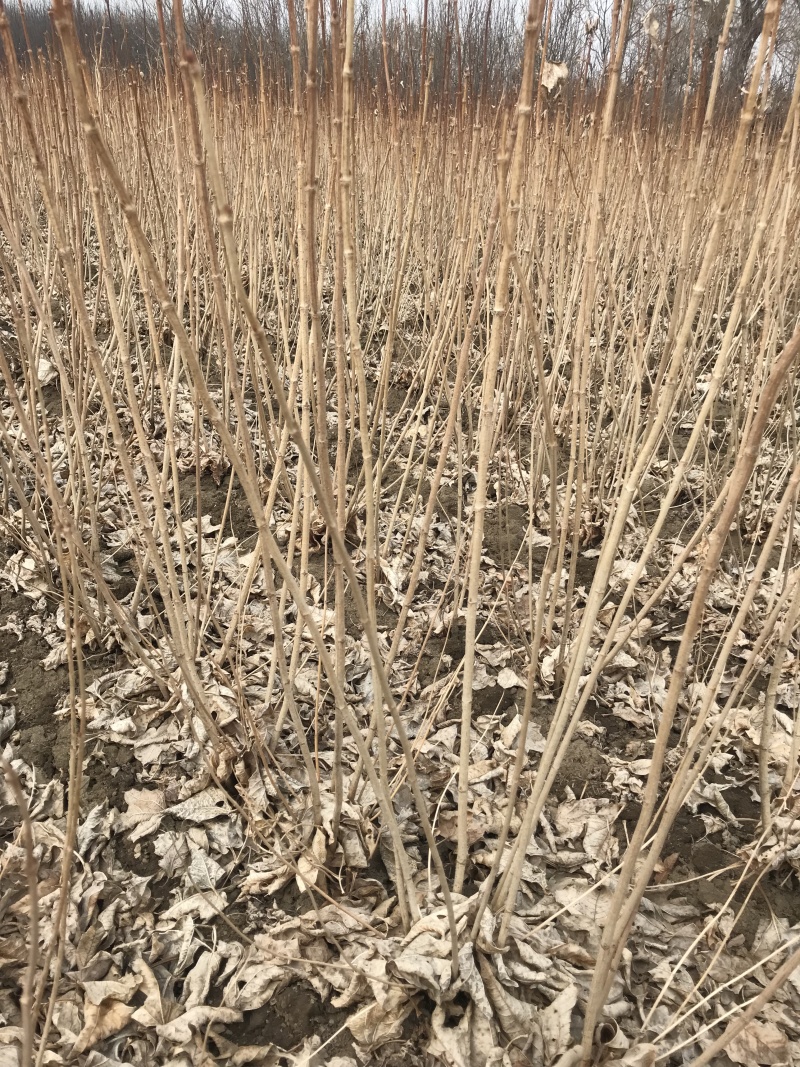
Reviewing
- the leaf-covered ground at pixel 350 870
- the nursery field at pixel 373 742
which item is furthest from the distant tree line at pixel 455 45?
the leaf-covered ground at pixel 350 870

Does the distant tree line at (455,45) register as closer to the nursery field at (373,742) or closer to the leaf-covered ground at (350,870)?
the nursery field at (373,742)

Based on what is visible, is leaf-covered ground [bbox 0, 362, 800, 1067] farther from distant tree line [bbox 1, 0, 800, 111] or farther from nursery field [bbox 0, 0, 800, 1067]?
distant tree line [bbox 1, 0, 800, 111]

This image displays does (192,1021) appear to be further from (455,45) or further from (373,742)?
(455,45)

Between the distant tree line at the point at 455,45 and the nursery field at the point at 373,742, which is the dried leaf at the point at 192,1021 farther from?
the distant tree line at the point at 455,45

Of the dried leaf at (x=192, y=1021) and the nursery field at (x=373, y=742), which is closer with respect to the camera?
the nursery field at (x=373, y=742)

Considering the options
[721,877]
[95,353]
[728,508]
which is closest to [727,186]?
[728,508]

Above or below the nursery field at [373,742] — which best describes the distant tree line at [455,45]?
above

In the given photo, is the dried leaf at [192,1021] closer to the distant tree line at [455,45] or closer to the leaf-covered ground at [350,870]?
the leaf-covered ground at [350,870]

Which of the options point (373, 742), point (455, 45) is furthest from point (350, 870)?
point (455, 45)

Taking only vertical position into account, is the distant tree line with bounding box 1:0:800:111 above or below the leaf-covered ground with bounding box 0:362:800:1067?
above

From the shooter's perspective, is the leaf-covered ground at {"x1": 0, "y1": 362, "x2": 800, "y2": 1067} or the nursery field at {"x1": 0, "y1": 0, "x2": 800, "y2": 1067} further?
the leaf-covered ground at {"x1": 0, "y1": 362, "x2": 800, "y2": 1067}

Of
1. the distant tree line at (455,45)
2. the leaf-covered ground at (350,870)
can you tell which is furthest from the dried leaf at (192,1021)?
the distant tree line at (455,45)

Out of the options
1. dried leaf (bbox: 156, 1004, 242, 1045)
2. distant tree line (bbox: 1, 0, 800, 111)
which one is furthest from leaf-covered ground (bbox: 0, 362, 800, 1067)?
distant tree line (bbox: 1, 0, 800, 111)

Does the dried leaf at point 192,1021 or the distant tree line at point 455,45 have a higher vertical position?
the distant tree line at point 455,45
